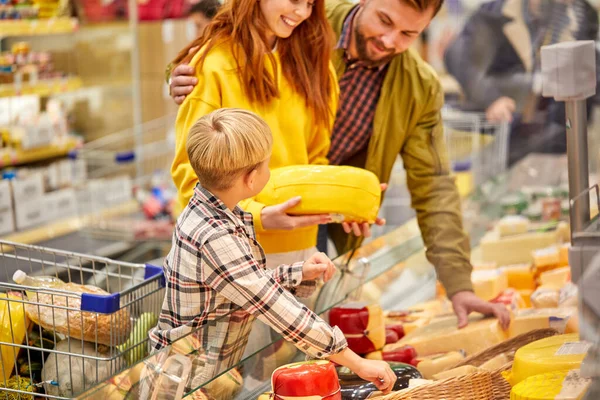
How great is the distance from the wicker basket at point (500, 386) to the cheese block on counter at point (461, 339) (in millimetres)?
406

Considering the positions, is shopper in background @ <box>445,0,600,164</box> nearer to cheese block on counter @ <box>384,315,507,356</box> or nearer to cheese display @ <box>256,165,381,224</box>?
cheese block on counter @ <box>384,315,507,356</box>

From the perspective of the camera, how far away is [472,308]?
244 cm

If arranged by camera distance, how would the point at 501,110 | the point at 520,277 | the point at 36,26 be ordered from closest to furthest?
the point at 520,277
the point at 501,110
the point at 36,26

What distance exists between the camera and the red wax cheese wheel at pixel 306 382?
1601 mm

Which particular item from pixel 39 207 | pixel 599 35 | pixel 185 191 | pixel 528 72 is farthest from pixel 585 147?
pixel 39 207

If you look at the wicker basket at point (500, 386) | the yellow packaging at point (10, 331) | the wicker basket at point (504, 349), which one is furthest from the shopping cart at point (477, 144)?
the yellow packaging at point (10, 331)

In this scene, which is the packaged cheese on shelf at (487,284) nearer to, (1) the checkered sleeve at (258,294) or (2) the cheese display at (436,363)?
(2) the cheese display at (436,363)

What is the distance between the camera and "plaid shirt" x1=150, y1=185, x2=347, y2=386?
64.7 inches

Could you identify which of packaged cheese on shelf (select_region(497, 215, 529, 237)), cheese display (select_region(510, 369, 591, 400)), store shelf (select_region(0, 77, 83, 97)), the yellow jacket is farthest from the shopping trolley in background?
cheese display (select_region(510, 369, 591, 400))

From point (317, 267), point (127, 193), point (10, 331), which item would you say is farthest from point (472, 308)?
point (127, 193)

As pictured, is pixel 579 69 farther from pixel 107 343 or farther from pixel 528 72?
pixel 528 72

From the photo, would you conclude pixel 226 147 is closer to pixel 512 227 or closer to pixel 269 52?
pixel 269 52

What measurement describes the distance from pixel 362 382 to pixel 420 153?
95 centimetres

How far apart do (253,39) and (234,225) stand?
0.58 metres
